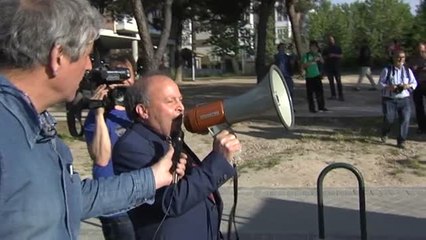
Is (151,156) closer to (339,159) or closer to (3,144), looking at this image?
(3,144)

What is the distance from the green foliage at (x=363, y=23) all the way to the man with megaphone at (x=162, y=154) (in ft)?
194

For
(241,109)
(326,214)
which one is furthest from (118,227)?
(326,214)

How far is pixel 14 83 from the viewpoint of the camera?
1952mm

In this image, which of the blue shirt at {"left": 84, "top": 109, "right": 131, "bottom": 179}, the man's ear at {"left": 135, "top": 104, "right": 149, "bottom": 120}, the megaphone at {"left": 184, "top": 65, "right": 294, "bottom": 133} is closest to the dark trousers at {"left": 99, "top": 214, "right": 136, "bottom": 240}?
the blue shirt at {"left": 84, "top": 109, "right": 131, "bottom": 179}

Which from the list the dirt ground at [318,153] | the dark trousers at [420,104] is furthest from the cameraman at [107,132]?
the dark trousers at [420,104]

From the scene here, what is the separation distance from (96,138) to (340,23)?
73.1 meters

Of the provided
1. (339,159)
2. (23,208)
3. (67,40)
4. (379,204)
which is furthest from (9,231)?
(339,159)

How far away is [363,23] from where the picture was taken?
7388 cm

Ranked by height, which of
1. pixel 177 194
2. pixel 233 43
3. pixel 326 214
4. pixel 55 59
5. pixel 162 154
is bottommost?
pixel 326 214

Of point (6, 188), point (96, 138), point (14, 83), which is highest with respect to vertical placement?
point (14, 83)

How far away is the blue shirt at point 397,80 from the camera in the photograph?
11.5 meters

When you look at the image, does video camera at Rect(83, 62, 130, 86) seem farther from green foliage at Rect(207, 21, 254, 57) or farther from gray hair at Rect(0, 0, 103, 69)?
green foliage at Rect(207, 21, 254, 57)

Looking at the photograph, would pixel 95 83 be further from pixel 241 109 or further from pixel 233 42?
pixel 233 42

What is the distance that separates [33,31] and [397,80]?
33.6 feet
